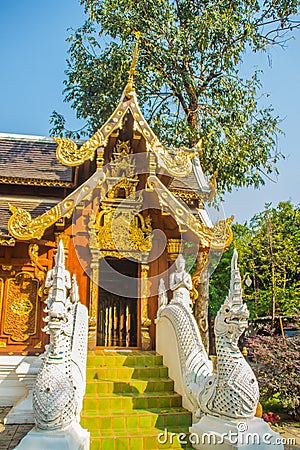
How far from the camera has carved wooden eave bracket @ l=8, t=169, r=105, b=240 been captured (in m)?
5.66

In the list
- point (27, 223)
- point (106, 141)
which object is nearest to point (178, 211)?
point (106, 141)

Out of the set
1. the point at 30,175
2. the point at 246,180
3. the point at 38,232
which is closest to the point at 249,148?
the point at 246,180

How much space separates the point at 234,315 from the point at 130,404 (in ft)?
5.78

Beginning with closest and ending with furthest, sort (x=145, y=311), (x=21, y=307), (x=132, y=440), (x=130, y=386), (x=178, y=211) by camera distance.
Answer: (x=132, y=440), (x=130, y=386), (x=178, y=211), (x=21, y=307), (x=145, y=311)

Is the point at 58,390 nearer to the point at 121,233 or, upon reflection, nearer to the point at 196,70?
the point at 121,233

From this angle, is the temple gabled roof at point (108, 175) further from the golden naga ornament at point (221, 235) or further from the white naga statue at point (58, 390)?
the white naga statue at point (58, 390)

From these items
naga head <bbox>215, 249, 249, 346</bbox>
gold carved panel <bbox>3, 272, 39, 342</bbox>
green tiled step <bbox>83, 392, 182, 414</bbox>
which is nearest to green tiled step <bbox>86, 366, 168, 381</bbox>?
green tiled step <bbox>83, 392, 182, 414</bbox>

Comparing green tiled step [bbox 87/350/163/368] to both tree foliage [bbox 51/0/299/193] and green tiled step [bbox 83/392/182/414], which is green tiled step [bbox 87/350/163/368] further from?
tree foliage [bbox 51/0/299/193]

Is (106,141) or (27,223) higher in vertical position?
(106,141)

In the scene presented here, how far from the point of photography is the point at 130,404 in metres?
4.73

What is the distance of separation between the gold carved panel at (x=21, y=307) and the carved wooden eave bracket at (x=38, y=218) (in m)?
1.04

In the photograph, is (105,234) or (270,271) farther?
(270,271)

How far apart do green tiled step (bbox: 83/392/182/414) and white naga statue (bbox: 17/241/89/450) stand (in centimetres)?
72

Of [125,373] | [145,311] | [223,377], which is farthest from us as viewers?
[145,311]
